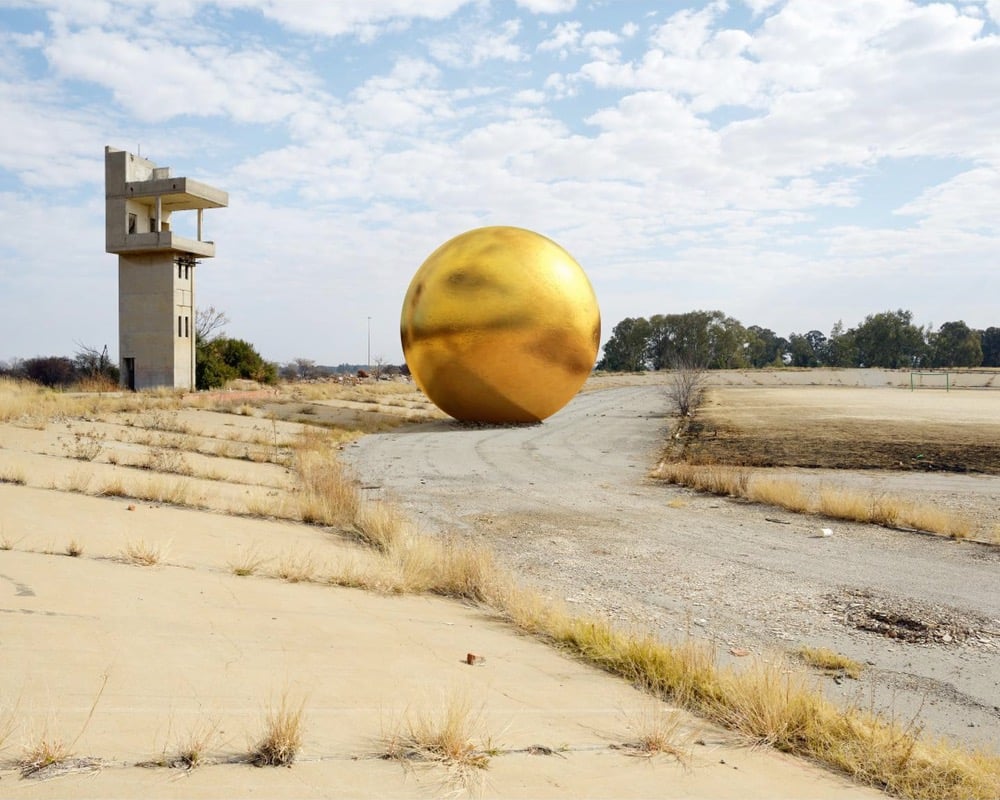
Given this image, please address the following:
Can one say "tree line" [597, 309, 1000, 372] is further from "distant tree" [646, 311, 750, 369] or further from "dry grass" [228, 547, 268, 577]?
"dry grass" [228, 547, 268, 577]

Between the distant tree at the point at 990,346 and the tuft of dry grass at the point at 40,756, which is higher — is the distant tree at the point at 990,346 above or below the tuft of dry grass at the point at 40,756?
above

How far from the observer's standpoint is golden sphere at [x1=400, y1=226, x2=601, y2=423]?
21.2 meters

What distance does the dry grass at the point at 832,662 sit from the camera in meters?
5.43

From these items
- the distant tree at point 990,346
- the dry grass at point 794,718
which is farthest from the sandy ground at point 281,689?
the distant tree at point 990,346

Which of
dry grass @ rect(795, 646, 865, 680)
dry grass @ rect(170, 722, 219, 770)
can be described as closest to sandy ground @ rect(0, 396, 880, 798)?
dry grass @ rect(170, 722, 219, 770)

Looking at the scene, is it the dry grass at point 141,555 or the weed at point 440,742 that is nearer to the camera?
the weed at point 440,742

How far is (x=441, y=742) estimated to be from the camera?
3596mm

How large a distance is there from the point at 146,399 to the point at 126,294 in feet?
34.2

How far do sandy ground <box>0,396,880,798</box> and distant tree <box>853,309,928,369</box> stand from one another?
453 ft

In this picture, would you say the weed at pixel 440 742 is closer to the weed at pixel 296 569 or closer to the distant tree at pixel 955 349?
the weed at pixel 296 569

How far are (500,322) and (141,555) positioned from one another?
1510 cm

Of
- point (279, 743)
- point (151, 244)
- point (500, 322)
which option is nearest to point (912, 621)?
point (279, 743)

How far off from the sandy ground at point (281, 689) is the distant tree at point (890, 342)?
138 m

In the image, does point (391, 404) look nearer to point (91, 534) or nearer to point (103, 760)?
point (91, 534)
